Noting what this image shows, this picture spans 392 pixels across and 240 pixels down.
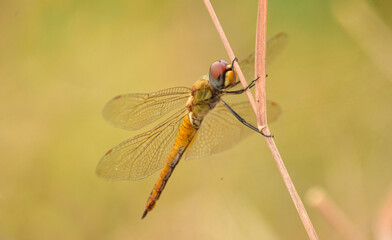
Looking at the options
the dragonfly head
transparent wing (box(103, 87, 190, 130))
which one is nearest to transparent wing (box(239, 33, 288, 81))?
the dragonfly head

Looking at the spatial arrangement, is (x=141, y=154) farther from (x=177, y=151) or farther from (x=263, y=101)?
(x=263, y=101)

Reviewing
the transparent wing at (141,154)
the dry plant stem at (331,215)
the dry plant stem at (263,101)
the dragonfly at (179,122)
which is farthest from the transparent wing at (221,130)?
the dry plant stem at (263,101)

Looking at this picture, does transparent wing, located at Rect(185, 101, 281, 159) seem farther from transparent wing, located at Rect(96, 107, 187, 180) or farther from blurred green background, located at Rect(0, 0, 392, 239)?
blurred green background, located at Rect(0, 0, 392, 239)

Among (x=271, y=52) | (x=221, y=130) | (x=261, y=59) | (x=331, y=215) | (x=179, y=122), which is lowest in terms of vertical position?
(x=331, y=215)

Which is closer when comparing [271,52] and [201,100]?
[271,52]

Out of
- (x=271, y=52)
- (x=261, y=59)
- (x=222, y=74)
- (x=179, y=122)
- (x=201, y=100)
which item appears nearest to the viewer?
(x=261, y=59)

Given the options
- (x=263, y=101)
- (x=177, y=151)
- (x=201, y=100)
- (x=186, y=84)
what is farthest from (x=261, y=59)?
(x=186, y=84)

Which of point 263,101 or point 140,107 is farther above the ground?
point 140,107

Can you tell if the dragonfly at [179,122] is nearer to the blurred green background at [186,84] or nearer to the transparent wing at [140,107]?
the transparent wing at [140,107]

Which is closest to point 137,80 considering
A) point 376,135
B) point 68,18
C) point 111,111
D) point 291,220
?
point 68,18
